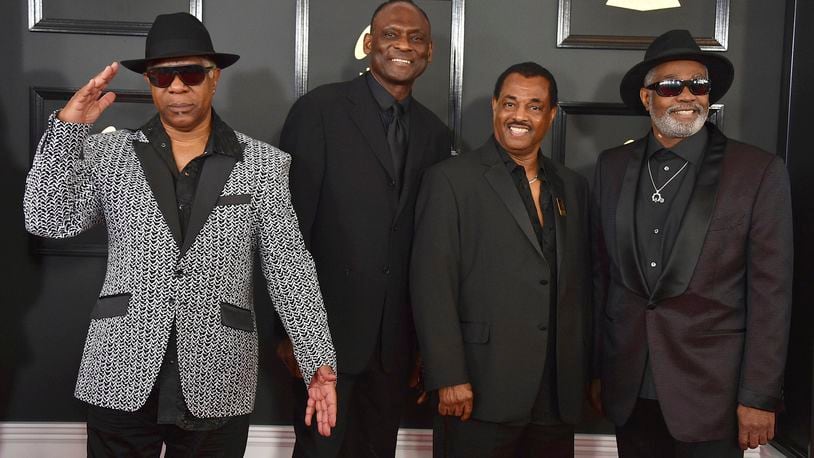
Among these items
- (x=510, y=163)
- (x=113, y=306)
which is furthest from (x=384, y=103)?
(x=113, y=306)

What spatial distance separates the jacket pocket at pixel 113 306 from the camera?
2018 mm

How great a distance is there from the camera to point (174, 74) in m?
2.14

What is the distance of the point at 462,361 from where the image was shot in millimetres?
2363

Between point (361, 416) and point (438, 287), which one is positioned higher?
point (438, 287)

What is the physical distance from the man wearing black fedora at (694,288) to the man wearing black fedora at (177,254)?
0.92m

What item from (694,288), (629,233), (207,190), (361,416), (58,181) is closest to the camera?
(58,181)

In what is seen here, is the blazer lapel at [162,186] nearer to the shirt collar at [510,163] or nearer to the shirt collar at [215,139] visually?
the shirt collar at [215,139]

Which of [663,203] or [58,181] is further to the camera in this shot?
[663,203]

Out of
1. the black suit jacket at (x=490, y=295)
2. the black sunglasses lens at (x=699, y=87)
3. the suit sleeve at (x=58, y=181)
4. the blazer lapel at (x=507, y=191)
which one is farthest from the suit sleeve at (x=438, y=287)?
the suit sleeve at (x=58, y=181)

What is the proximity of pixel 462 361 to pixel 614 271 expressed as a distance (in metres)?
0.56

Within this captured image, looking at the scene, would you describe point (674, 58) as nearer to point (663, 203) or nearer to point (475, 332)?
point (663, 203)

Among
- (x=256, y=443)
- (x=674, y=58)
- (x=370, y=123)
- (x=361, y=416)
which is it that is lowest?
(x=256, y=443)

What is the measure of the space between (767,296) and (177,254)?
164 cm

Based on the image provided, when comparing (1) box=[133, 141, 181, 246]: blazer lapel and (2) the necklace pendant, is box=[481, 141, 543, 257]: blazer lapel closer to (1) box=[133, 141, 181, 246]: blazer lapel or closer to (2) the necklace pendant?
(2) the necklace pendant
